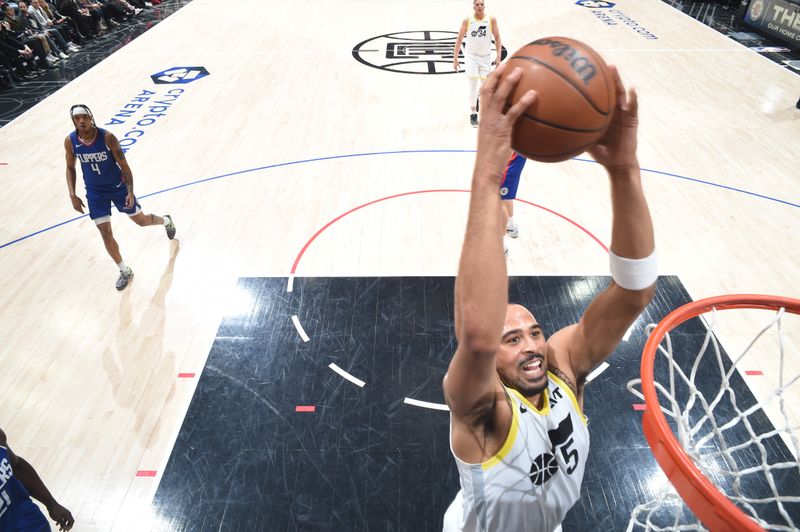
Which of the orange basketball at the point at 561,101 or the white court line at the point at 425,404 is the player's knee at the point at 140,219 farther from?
the orange basketball at the point at 561,101

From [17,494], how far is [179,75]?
9272mm

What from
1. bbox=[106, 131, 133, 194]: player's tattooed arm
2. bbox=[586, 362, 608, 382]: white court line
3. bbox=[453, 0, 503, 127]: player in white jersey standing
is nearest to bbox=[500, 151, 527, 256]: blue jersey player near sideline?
bbox=[586, 362, 608, 382]: white court line

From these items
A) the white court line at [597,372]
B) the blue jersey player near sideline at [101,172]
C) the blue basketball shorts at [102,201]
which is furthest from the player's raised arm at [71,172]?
the white court line at [597,372]

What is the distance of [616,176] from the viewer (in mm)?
1503

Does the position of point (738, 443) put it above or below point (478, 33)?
below

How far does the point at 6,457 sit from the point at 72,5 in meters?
12.6

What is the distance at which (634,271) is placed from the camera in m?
1.61

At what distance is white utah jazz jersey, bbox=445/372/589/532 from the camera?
182cm

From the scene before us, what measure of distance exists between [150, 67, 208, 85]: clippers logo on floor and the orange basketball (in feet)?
32.6

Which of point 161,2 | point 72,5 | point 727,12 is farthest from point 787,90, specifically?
point 161,2

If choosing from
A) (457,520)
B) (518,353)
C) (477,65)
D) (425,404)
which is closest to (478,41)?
(477,65)

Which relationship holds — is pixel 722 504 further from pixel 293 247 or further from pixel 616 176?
pixel 293 247

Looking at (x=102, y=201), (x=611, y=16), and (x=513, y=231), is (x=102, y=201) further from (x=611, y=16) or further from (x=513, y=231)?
(x=611, y=16)

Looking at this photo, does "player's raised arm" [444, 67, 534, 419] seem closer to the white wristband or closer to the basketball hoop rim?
the white wristband
